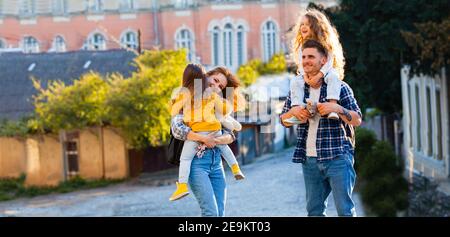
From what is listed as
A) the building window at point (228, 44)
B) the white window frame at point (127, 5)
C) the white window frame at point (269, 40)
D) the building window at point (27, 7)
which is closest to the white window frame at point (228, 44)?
the building window at point (228, 44)

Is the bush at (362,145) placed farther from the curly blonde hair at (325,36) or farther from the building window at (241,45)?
the building window at (241,45)

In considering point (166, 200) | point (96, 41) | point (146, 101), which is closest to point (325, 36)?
point (166, 200)

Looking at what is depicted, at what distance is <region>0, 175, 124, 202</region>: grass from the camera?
3594cm

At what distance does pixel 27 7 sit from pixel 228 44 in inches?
367

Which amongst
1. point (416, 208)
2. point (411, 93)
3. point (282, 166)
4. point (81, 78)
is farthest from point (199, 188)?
point (81, 78)

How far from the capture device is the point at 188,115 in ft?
24.0

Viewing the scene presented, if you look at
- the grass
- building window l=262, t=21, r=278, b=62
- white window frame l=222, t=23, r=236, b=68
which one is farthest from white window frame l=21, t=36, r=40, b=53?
the grass

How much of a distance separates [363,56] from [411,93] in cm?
290

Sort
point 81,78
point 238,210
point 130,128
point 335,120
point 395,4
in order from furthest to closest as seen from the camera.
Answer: point 81,78 < point 130,128 < point 238,210 < point 395,4 < point 335,120

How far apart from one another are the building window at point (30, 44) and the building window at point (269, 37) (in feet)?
33.7

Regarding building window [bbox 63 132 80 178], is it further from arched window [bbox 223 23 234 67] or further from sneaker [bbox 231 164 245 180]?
sneaker [bbox 231 164 245 180]

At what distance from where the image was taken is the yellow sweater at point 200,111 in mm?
7297

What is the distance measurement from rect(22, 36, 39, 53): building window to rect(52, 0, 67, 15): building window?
1.55 meters

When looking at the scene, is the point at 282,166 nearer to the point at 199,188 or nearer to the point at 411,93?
the point at 411,93
